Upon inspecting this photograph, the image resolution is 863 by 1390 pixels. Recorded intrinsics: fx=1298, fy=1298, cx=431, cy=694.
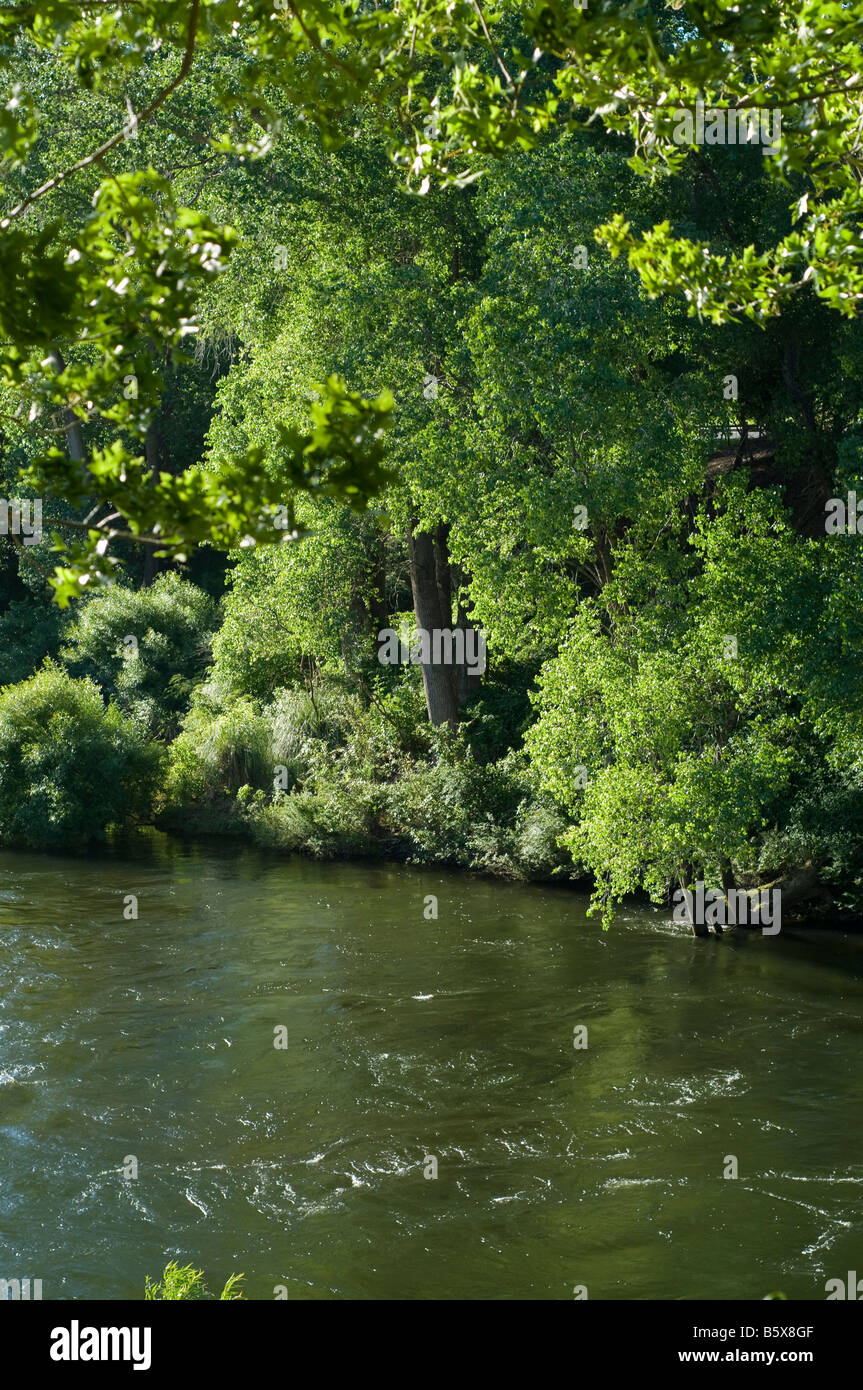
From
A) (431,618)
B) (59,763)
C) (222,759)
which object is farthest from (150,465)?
(431,618)

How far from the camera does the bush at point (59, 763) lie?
21625 millimetres

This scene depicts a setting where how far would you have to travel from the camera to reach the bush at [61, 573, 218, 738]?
27609mm

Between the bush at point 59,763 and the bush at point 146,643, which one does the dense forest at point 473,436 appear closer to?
the bush at point 59,763

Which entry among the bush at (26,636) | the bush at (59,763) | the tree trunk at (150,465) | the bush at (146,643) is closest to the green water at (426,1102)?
the bush at (59,763)

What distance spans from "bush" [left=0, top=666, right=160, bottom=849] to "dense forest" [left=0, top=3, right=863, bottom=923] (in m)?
0.07

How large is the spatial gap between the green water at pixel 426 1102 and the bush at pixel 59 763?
13.8 feet

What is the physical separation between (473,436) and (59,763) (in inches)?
375

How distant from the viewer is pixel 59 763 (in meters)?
21.7

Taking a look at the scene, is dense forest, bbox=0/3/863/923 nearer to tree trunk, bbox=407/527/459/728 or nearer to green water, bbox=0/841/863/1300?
tree trunk, bbox=407/527/459/728

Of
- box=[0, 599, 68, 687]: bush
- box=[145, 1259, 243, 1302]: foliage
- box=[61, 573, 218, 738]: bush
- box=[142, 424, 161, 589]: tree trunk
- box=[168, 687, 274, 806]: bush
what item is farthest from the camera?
box=[142, 424, 161, 589]: tree trunk

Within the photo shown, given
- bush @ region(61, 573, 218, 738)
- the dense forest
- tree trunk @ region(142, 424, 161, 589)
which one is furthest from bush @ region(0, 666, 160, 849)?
tree trunk @ region(142, 424, 161, 589)

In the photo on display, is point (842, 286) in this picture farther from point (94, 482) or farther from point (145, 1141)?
point (145, 1141)

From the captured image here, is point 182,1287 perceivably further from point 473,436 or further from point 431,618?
point 431,618

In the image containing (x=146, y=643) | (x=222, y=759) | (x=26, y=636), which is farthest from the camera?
(x=26, y=636)
